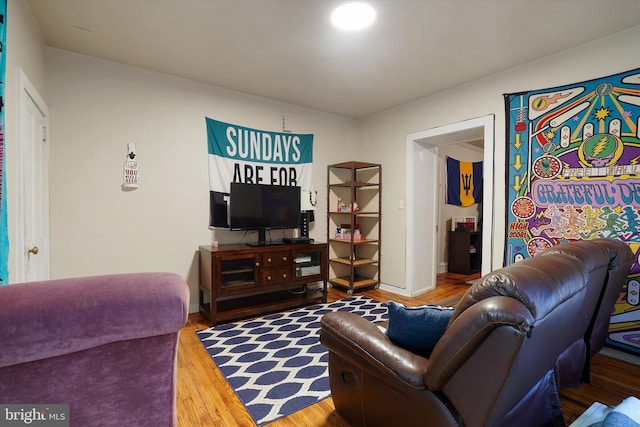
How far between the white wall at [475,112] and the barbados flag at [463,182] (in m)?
1.87

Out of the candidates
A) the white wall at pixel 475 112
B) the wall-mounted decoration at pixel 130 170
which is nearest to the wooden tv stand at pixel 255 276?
the wall-mounted decoration at pixel 130 170

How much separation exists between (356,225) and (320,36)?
289cm

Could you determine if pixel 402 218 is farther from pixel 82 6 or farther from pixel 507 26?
pixel 82 6

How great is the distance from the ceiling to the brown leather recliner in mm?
1698

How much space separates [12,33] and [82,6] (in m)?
0.56

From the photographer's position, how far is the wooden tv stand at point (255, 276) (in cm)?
309

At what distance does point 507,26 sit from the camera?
7.68ft

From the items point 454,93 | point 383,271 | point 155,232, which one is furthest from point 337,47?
point 383,271

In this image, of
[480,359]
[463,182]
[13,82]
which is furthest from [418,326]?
[463,182]

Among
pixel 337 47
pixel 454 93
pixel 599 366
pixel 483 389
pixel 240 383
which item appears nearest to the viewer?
pixel 483 389

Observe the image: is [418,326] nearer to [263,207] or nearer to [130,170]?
[263,207]

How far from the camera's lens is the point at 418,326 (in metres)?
1.33
